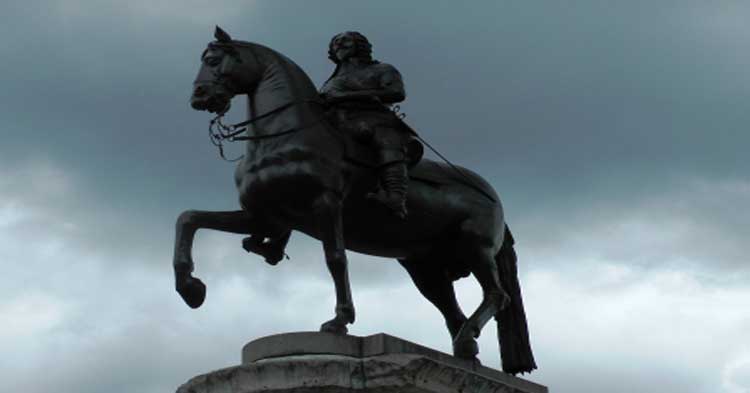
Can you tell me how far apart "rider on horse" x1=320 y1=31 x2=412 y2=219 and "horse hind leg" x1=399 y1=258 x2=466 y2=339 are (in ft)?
4.42

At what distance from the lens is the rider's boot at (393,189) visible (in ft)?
41.2

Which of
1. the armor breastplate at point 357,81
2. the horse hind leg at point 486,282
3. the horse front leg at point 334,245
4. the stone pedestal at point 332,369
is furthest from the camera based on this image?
the horse hind leg at point 486,282

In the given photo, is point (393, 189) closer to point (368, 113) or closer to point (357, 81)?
point (368, 113)

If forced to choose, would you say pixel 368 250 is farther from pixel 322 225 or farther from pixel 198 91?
pixel 198 91

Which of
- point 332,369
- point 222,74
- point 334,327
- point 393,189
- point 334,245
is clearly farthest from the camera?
point 222,74

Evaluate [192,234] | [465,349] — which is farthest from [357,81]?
[465,349]

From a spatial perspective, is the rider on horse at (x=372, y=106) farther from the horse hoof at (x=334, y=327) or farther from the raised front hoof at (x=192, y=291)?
the raised front hoof at (x=192, y=291)

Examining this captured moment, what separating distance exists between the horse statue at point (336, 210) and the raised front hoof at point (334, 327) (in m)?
0.01

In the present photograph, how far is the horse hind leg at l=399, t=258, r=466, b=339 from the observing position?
13.9 meters

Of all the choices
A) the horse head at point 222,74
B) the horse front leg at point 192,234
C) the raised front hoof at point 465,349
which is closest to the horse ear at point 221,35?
the horse head at point 222,74

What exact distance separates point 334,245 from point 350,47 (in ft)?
7.03

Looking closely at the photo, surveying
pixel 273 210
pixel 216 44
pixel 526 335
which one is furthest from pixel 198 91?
pixel 526 335

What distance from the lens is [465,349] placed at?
42.1 feet

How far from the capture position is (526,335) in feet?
46.1
